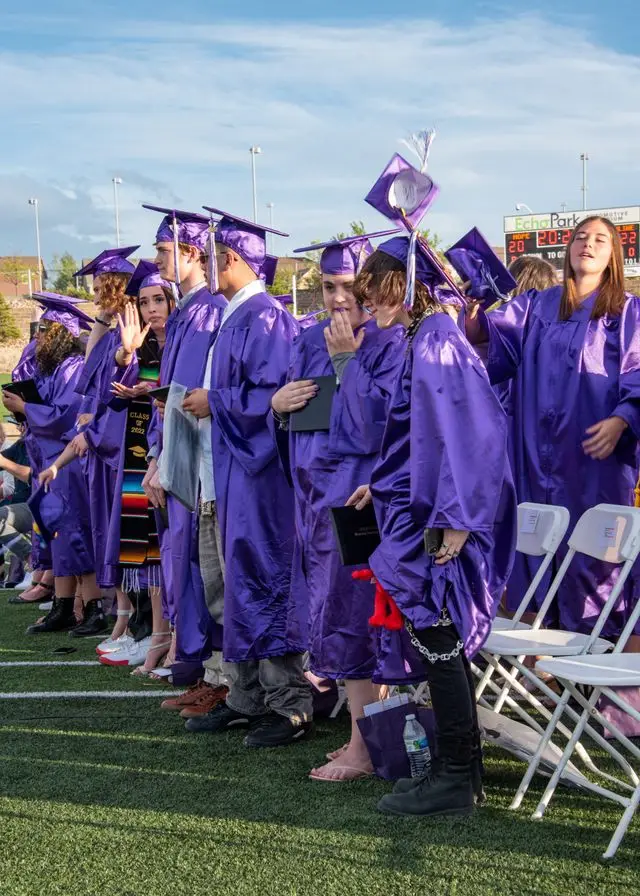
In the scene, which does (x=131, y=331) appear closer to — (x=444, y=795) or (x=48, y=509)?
(x=48, y=509)

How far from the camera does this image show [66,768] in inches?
167

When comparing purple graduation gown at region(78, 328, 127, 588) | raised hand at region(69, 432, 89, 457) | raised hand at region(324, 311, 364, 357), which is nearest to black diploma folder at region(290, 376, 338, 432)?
raised hand at region(324, 311, 364, 357)

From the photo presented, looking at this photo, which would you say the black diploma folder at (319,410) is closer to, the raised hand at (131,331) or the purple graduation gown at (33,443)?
the raised hand at (131,331)

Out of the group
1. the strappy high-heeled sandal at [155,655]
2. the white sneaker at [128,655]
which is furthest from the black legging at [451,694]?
the white sneaker at [128,655]

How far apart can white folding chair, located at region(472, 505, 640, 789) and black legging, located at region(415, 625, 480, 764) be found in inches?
11.1

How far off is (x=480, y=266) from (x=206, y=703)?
234 centimetres

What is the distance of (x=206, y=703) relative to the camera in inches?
197

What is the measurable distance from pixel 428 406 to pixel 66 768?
6.95ft

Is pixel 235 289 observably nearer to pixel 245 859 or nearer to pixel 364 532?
pixel 364 532

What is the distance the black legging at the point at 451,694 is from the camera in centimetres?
346

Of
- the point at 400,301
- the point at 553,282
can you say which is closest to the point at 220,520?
the point at 400,301

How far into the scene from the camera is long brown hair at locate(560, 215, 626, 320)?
15.5 feet

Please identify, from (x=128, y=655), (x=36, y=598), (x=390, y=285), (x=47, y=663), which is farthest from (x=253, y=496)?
(x=36, y=598)

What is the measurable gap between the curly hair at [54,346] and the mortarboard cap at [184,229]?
218 cm
